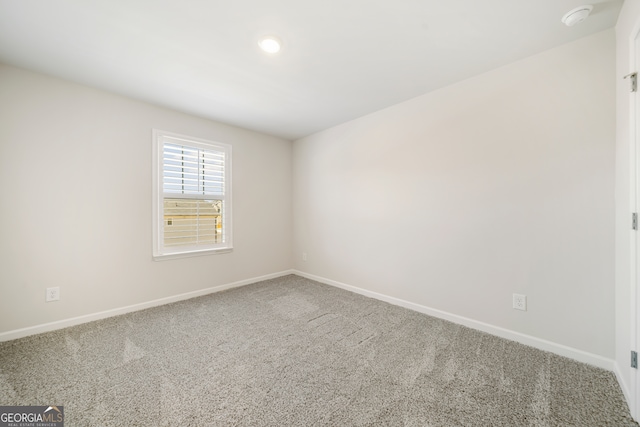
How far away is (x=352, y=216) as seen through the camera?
11.1 ft

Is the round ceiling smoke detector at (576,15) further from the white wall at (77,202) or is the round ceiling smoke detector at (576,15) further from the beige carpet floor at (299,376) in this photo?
the white wall at (77,202)

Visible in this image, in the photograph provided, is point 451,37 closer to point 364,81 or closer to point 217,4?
point 364,81

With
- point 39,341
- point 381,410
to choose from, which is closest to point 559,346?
point 381,410

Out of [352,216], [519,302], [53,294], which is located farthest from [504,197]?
[53,294]

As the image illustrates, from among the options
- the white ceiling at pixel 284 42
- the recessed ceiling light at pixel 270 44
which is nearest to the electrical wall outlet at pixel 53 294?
the white ceiling at pixel 284 42

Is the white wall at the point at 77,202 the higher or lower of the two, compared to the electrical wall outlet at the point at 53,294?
higher

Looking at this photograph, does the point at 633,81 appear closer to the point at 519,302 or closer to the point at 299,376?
the point at 519,302

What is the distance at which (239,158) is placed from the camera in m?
3.63

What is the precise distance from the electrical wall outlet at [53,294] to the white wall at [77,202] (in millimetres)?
36

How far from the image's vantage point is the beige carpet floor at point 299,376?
4.39 ft

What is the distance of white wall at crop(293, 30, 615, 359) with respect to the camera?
1750mm

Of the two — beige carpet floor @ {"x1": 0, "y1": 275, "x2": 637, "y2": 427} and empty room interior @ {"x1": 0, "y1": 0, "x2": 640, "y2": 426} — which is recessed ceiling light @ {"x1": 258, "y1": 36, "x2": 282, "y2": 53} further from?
beige carpet floor @ {"x1": 0, "y1": 275, "x2": 637, "y2": 427}

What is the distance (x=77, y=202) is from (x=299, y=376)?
266cm

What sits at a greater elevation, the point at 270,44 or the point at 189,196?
the point at 270,44
